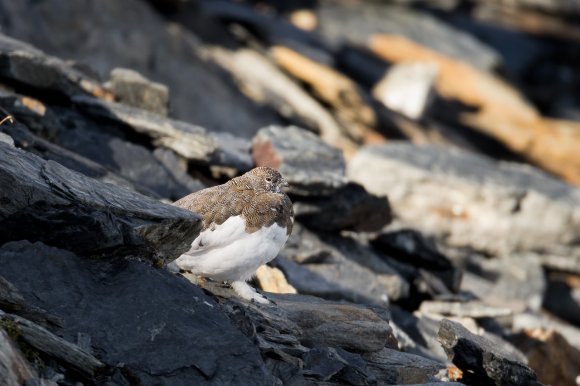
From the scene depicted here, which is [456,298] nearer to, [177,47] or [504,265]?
[504,265]

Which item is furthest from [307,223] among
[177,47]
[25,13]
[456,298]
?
[177,47]

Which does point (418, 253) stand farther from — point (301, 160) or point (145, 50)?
point (145, 50)

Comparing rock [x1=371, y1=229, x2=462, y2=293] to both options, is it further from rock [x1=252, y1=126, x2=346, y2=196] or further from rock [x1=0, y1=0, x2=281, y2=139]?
rock [x1=0, y1=0, x2=281, y2=139]

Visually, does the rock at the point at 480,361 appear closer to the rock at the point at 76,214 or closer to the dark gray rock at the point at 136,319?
the dark gray rock at the point at 136,319

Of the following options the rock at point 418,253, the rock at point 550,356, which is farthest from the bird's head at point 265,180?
the rock at point 418,253

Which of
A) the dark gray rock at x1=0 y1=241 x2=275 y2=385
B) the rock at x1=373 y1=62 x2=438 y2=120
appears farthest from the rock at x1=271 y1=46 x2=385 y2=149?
the dark gray rock at x1=0 y1=241 x2=275 y2=385

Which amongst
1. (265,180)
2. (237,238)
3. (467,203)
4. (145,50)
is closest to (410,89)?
(145,50)
